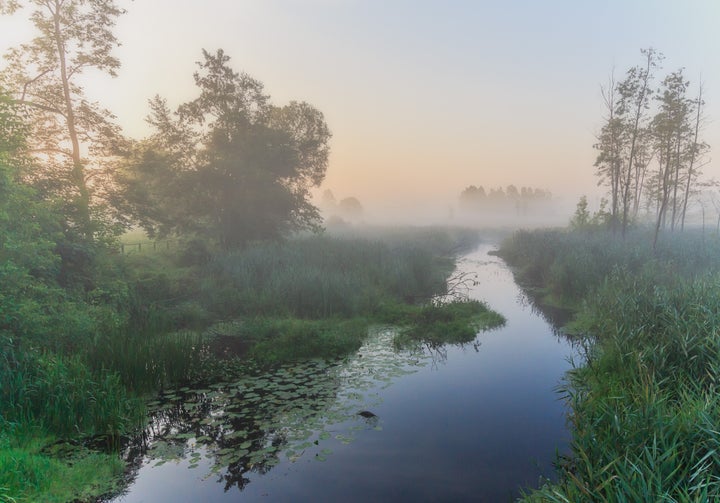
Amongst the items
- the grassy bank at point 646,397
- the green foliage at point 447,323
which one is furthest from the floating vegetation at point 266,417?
the grassy bank at point 646,397

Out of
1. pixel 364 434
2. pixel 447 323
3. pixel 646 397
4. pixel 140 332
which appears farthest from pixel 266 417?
pixel 447 323

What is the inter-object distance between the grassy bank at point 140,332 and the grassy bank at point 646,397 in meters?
6.00

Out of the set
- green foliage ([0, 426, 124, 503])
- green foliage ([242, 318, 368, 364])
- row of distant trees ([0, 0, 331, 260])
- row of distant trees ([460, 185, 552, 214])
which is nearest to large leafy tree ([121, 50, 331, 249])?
row of distant trees ([0, 0, 331, 260])

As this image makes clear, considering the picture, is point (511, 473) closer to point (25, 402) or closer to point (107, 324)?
point (25, 402)

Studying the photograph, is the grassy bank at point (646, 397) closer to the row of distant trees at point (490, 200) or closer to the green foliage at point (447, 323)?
the green foliage at point (447, 323)

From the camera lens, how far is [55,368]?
22.6ft

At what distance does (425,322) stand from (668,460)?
943cm

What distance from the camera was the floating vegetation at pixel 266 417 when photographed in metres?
6.18

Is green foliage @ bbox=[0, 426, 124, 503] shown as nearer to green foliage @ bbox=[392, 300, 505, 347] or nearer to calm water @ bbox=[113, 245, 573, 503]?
calm water @ bbox=[113, 245, 573, 503]

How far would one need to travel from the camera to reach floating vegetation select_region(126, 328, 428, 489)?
6184 mm

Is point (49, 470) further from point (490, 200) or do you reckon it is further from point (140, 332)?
point (490, 200)

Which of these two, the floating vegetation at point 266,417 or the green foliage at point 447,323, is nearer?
the floating vegetation at point 266,417

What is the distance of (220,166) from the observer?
23.6m

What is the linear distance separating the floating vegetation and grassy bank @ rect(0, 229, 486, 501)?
656mm
